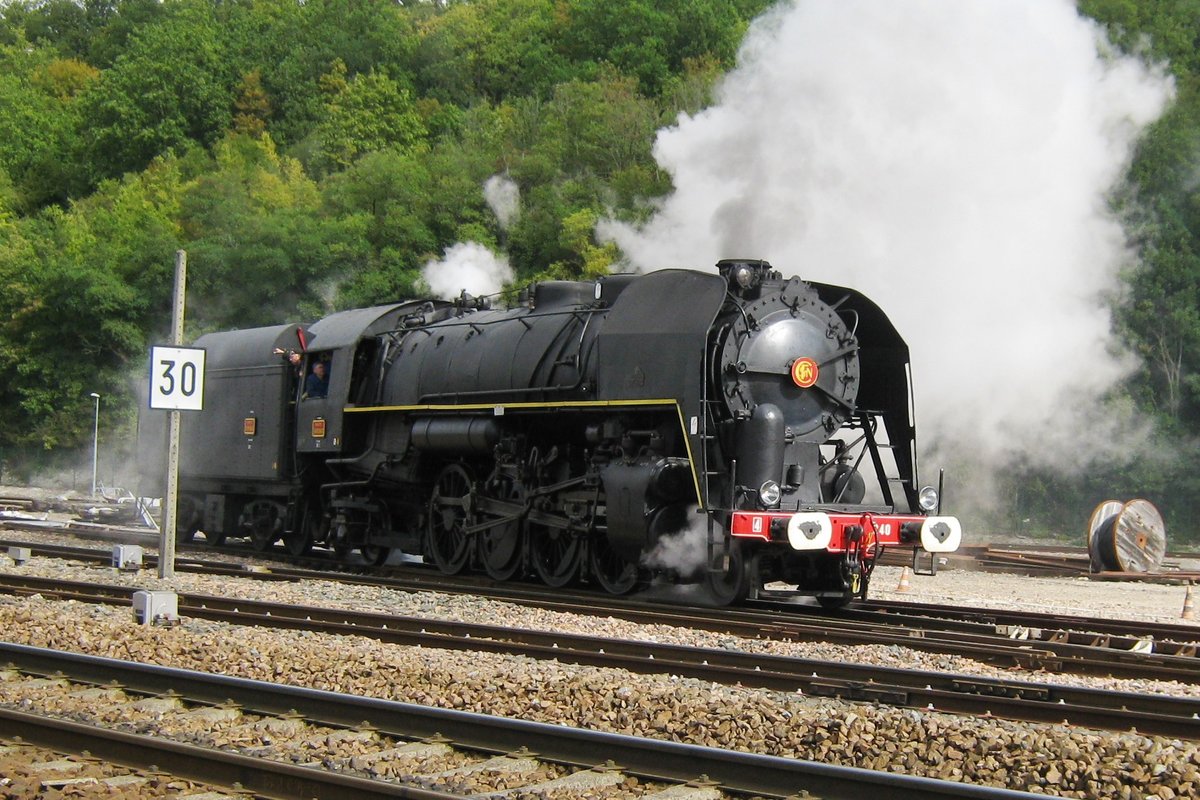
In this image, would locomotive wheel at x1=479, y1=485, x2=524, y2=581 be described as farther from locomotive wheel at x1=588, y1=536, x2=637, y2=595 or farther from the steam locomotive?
locomotive wheel at x1=588, y1=536, x2=637, y2=595

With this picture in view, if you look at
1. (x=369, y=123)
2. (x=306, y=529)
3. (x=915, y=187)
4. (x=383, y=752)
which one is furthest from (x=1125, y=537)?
(x=369, y=123)

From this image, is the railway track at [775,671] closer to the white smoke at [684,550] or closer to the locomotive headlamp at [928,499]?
the white smoke at [684,550]

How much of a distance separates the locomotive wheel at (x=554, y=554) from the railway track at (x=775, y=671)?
3370 millimetres

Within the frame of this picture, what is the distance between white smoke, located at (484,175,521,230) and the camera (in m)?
38.4

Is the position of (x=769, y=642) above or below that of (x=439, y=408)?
below

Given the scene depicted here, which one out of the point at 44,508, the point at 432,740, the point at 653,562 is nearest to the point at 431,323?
the point at 653,562

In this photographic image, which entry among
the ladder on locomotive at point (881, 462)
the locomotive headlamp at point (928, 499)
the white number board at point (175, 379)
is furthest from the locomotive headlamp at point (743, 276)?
the white number board at point (175, 379)

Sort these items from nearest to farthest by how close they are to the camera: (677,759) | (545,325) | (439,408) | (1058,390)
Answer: (677,759) < (545,325) < (439,408) < (1058,390)

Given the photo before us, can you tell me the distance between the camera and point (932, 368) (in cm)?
2228

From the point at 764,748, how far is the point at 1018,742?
1.20 metres

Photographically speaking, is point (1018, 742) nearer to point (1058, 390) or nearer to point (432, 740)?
point (432, 740)

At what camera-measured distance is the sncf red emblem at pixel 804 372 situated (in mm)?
12461

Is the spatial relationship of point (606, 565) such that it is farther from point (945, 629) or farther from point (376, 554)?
Result: point (376, 554)

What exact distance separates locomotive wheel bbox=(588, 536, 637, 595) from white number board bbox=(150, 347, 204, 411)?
4244 mm
